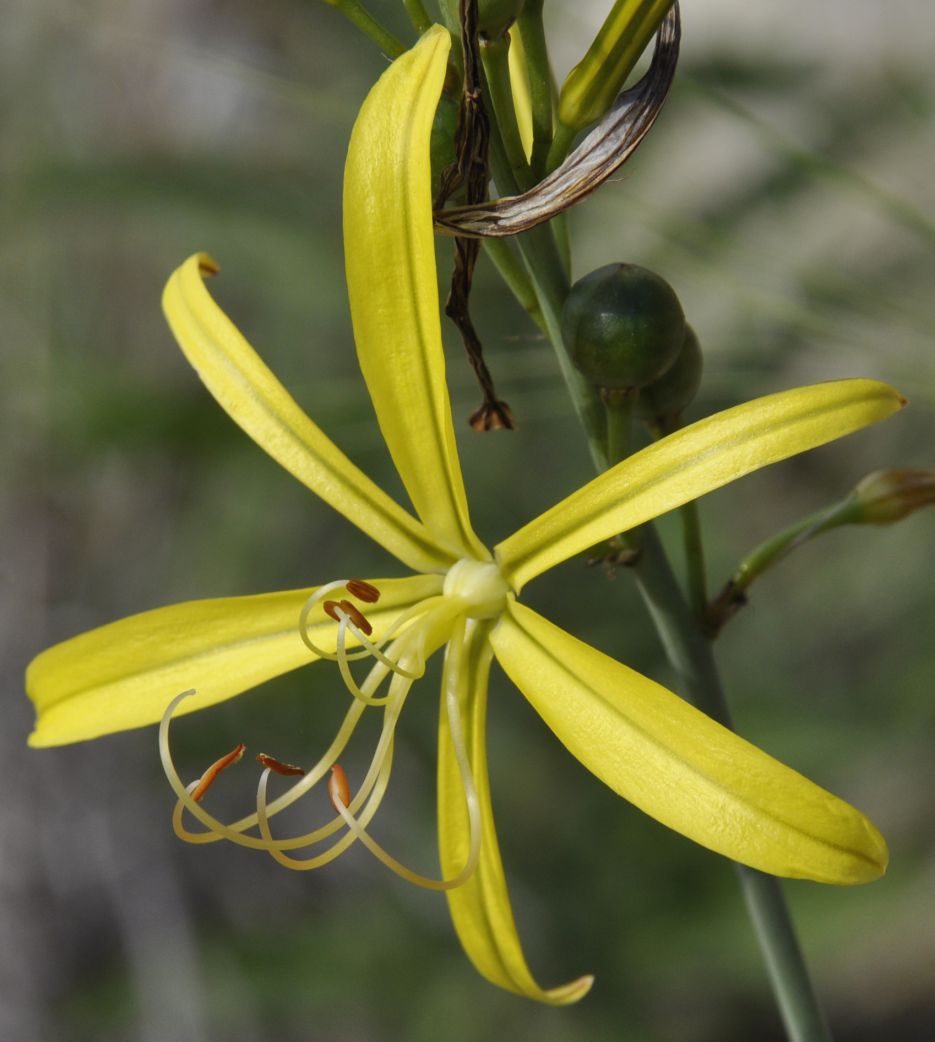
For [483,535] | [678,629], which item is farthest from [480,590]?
[483,535]

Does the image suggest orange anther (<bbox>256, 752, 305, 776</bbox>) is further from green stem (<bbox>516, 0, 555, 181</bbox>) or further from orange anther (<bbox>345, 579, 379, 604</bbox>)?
green stem (<bbox>516, 0, 555, 181</bbox>)

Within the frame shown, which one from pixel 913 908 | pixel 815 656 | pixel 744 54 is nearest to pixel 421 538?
pixel 744 54

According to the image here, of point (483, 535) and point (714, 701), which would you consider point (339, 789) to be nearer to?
point (714, 701)

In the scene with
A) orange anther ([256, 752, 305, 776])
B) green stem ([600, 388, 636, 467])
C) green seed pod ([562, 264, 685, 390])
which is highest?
green seed pod ([562, 264, 685, 390])

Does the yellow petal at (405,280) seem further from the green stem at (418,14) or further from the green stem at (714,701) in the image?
the green stem at (714,701)

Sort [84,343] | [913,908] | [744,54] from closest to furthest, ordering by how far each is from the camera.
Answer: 1. [744,54]
2. [913,908]
3. [84,343]

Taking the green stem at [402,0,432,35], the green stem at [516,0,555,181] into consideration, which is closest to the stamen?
the green stem at [516,0,555,181]

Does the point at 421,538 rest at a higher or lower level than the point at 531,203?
lower

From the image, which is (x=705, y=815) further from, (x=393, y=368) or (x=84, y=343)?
(x=84, y=343)
